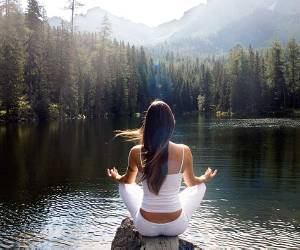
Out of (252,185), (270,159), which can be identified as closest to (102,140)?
(270,159)

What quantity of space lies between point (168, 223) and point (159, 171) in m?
0.98

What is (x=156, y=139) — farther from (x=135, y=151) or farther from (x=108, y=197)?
(x=108, y=197)

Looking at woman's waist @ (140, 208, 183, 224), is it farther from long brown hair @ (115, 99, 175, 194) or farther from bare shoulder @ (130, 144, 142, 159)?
bare shoulder @ (130, 144, 142, 159)

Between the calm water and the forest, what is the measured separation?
34.8 metres

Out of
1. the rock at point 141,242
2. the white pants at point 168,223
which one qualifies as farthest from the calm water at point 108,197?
the white pants at point 168,223

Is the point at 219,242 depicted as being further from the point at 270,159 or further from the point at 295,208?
the point at 270,159

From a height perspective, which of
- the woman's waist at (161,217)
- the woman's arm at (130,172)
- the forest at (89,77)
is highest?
the forest at (89,77)

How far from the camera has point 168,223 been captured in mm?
8484

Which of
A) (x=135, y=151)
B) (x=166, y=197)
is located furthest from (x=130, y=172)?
(x=166, y=197)

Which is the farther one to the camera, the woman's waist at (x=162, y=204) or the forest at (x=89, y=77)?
the forest at (x=89, y=77)

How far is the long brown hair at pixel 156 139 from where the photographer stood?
323 inches

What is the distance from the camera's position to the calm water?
16594 millimetres

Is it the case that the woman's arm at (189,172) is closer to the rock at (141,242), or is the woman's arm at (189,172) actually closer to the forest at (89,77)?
the rock at (141,242)

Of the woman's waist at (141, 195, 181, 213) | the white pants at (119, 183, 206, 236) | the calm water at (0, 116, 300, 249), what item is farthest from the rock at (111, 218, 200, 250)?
the calm water at (0, 116, 300, 249)
